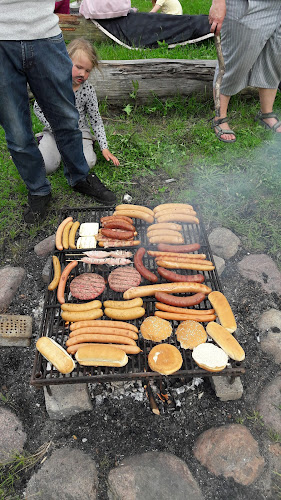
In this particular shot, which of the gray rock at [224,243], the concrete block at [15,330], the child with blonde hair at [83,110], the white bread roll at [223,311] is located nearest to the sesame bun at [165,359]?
the white bread roll at [223,311]

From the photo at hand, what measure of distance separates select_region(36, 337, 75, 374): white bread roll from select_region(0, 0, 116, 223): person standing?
2384 mm

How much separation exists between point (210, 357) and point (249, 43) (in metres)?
4.52

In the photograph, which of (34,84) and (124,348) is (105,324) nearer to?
(124,348)

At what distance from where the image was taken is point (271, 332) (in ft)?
11.2

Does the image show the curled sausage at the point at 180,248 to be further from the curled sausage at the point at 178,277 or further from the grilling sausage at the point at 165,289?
the grilling sausage at the point at 165,289

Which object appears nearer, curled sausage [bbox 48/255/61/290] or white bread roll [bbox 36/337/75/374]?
white bread roll [bbox 36/337/75/374]

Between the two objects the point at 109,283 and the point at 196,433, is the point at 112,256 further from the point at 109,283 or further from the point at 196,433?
the point at 196,433

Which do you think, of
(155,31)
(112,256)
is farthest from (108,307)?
(155,31)

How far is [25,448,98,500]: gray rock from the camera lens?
2480 millimetres

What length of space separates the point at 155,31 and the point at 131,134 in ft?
11.0

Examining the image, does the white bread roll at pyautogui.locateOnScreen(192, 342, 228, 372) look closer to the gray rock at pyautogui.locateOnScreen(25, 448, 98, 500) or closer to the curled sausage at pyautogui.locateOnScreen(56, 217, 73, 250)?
the gray rock at pyautogui.locateOnScreen(25, 448, 98, 500)

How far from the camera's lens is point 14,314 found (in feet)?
12.3

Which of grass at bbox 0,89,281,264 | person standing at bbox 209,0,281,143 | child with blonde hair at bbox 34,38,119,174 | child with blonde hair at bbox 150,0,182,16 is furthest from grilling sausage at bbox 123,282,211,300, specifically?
child with blonde hair at bbox 150,0,182,16

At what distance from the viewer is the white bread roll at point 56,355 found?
261 centimetres
